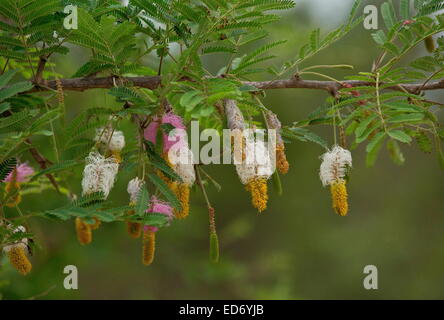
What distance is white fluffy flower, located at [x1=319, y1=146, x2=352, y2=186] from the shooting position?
1.23 m

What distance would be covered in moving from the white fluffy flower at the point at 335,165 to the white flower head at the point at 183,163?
0.27 metres

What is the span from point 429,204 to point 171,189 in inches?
231

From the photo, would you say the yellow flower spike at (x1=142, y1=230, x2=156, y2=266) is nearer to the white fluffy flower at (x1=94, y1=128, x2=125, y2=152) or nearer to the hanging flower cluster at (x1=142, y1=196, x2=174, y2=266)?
the hanging flower cluster at (x1=142, y1=196, x2=174, y2=266)

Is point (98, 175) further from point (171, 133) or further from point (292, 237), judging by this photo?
point (292, 237)

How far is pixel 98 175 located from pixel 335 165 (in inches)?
18.5

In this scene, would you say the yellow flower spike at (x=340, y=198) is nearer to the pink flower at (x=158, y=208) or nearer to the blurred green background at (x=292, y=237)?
the pink flower at (x=158, y=208)

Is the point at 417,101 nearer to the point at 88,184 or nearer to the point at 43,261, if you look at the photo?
the point at 88,184

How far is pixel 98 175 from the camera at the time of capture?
1.16 m

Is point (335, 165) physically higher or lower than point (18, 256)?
higher

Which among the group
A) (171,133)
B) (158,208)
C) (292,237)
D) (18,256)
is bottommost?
(18,256)

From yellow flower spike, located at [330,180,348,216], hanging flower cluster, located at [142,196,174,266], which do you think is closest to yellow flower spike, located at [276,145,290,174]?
yellow flower spike, located at [330,180,348,216]

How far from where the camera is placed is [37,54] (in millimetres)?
1214

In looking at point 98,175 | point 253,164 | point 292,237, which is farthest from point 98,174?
point 292,237

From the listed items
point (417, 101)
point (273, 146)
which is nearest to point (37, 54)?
point (273, 146)
